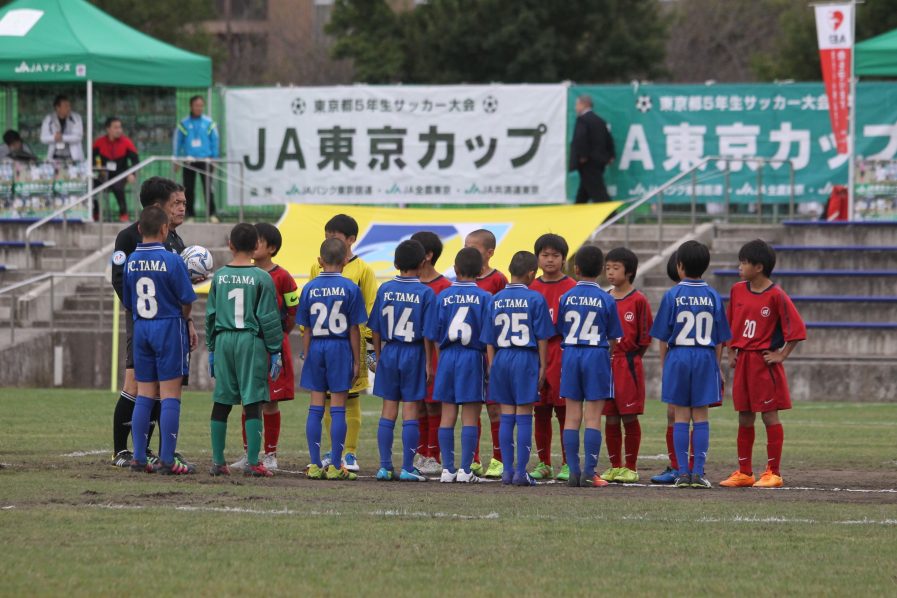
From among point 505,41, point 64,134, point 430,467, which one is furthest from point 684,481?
point 505,41

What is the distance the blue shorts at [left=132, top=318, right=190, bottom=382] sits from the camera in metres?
11.4

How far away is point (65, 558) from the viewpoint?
7793mm

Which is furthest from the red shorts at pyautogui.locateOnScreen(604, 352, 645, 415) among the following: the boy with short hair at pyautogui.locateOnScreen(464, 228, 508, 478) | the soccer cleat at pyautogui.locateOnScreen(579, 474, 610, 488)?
the boy with short hair at pyautogui.locateOnScreen(464, 228, 508, 478)

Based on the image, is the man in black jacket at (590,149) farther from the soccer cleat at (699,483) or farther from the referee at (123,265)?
the soccer cleat at (699,483)

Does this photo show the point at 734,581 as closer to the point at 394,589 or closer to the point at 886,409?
the point at 394,589

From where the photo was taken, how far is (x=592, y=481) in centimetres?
1172

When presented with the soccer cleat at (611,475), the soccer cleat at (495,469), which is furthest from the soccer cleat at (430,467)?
the soccer cleat at (611,475)

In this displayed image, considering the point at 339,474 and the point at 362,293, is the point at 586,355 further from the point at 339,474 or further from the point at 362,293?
the point at 339,474

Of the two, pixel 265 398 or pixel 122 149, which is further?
pixel 122 149

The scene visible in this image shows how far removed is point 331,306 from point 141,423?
1.67 m

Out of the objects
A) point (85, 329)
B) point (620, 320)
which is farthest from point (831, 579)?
point (85, 329)

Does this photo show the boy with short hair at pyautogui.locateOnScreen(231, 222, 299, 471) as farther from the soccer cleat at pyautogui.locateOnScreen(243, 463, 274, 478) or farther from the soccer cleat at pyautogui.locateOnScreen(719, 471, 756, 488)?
the soccer cleat at pyautogui.locateOnScreen(719, 471, 756, 488)

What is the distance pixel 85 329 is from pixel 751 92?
11677mm

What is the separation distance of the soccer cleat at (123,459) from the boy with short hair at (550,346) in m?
3.17
